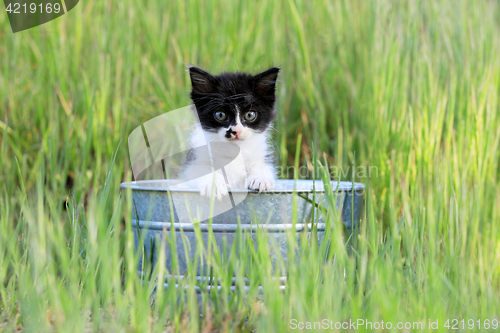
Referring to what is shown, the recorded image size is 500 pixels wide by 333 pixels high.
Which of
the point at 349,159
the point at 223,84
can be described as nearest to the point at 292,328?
the point at 223,84

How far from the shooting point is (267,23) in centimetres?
334

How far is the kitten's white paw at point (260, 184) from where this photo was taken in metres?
1.85

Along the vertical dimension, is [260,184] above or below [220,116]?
below

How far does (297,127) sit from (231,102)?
1.26 m

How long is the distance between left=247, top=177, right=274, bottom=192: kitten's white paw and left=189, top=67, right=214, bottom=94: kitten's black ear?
0.51m

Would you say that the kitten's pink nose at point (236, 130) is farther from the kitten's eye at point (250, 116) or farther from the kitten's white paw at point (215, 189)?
the kitten's white paw at point (215, 189)

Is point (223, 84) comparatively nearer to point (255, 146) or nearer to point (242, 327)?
point (255, 146)

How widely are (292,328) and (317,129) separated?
6.31 feet

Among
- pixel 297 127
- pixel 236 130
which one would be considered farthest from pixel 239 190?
pixel 297 127

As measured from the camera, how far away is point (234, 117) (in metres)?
2.15

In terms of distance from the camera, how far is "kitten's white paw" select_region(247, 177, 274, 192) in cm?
185

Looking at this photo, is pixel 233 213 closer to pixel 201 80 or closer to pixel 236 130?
pixel 236 130
